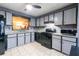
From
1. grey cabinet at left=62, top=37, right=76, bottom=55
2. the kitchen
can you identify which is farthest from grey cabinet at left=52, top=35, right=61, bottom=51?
grey cabinet at left=62, top=37, right=76, bottom=55

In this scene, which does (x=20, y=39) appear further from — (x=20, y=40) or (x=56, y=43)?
(x=56, y=43)

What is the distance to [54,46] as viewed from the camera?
3.26 meters

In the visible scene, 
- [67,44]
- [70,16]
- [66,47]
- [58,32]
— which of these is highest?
[70,16]

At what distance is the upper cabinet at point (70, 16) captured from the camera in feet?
8.52

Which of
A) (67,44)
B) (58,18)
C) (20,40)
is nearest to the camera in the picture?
(67,44)

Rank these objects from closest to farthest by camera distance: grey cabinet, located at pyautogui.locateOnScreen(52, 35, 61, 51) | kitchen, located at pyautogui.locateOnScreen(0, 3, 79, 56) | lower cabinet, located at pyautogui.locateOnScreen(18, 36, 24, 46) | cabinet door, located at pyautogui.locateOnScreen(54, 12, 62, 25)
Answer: kitchen, located at pyautogui.locateOnScreen(0, 3, 79, 56) < grey cabinet, located at pyautogui.locateOnScreen(52, 35, 61, 51) < cabinet door, located at pyautogui.locateOnScreen(54, 12, 62, 25) < lower cabinet, located at pyautogui.locateOnScreen(18, 36, 24, 46)

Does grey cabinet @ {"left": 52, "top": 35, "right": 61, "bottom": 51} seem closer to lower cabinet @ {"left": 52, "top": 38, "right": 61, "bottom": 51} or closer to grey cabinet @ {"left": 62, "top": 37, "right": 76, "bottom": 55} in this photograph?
lower cabinet @ {"left": 52, "top": 38, "right": 61, "bottom": 51}

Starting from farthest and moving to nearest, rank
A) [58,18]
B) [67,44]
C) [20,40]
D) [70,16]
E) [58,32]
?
[20,40], [58,32], [58,18], [70,16], [67,44]

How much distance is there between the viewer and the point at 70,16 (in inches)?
108

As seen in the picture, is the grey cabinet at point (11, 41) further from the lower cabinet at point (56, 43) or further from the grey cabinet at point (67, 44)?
the grey cabinet at point (67, 44)

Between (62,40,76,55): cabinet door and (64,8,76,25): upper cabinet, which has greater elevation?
(64,8,76,25): upper cabinet

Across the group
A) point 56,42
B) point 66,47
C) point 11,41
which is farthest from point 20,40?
point 66,47

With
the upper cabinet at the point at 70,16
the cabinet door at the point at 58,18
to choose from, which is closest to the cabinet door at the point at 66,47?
the upper cabinet at the point at 70,16

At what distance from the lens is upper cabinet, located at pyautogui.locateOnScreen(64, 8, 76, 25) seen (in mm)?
2597
